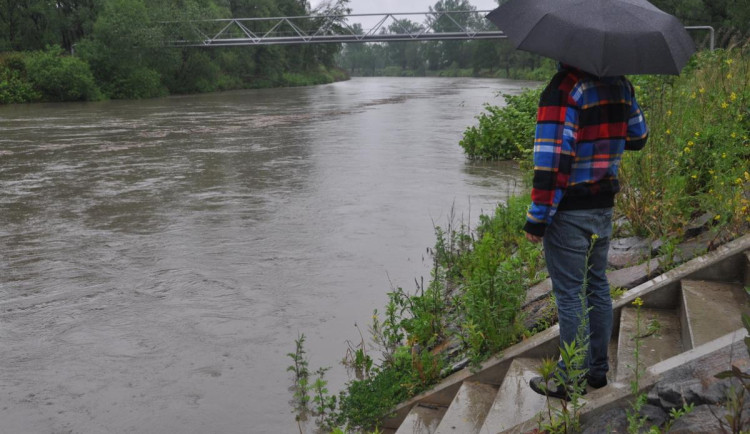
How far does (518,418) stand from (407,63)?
16663 cm

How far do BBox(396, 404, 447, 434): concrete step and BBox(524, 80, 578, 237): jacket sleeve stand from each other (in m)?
1.36

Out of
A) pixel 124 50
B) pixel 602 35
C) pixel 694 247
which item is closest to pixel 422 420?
pixel 694 247

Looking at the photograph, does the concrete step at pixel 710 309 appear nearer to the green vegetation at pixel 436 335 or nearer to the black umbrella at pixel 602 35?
the green vegetation at pixel 436 335

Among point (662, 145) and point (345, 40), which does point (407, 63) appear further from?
point (662, 145)

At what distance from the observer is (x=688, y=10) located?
108 feet

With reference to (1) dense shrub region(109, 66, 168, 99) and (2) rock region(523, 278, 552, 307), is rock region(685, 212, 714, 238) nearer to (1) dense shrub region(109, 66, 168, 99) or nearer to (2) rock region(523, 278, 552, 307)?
(2) rock region(523, 278, 552, 307)

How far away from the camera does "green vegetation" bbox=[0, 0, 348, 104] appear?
36312 mm

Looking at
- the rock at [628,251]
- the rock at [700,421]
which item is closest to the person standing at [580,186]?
the rock at [700,421]

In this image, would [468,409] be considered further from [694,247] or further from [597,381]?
[694,247]

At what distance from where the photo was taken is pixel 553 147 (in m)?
3.10

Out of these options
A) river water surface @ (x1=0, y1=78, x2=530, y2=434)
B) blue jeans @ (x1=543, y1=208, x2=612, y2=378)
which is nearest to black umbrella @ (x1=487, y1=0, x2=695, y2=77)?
blue jeans @ (x1=543, y1=208, x2=612, y2=378)

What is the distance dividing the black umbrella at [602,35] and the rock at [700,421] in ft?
A: 4.45

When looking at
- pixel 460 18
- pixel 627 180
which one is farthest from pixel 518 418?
pixel 460 18

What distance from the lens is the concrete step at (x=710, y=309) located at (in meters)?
3.50
